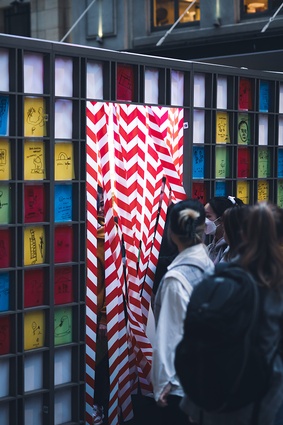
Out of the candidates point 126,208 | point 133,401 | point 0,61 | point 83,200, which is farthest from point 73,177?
point 133,401

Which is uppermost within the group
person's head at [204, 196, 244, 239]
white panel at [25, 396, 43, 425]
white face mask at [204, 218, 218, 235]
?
person's head at [204, 196, 244, 239]

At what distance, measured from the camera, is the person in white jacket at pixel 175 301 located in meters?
5.13

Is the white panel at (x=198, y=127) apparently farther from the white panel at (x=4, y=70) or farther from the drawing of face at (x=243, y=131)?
the white panel at (x=4, y=70)

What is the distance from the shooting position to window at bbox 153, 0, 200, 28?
Answer: 20333 mm

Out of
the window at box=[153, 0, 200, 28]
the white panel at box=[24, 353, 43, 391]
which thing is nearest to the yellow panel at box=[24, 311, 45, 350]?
the white panel at box=[24, 353, 43, 391]

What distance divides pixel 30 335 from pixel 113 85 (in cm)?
226

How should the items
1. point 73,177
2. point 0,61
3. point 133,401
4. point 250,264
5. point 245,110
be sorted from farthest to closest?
point 245,110
point 133,401
point 73,177
point 0,61
point 250,264

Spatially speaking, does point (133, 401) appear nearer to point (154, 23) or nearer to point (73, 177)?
point (73, 177)

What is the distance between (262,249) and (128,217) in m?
3.18

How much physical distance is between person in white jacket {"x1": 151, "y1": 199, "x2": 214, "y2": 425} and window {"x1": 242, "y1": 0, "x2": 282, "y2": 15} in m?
14.2

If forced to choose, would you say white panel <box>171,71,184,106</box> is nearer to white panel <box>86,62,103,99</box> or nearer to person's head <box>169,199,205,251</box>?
white panel <box>86,62,103,99</box>

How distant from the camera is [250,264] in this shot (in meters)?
4.41

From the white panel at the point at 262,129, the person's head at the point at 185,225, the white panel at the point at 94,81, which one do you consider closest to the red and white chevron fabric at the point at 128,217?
the white panel at the point at 94,81

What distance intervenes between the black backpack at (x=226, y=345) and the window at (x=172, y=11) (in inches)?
659
